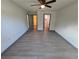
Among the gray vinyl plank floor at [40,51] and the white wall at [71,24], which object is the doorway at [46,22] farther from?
the gray vinyl plank floor at [40,51]

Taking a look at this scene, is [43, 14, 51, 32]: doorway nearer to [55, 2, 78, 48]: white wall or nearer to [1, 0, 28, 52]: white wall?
[55, 2, 78, 48]: white wall

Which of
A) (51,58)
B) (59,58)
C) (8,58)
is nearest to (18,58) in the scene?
(8,58)

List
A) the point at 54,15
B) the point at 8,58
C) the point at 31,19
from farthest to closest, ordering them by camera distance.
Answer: the point at 31,19, the point at 54,15, the point at 8,58

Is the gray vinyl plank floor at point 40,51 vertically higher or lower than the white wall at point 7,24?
lower

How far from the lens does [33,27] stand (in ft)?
51.4

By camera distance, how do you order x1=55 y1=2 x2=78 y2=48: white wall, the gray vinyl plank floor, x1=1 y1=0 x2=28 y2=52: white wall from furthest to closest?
x1=55 y1=2 x2=78 y2=48: white wall, x1=1 y1=0 x2=28 y2=52: white wall, the gray vinyl plank floor

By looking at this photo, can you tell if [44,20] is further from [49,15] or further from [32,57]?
[32,57]

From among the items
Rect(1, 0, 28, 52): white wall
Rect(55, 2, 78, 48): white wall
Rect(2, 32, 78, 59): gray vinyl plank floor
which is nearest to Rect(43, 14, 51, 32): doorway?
Rect(55, 2, 78, 48): white wall

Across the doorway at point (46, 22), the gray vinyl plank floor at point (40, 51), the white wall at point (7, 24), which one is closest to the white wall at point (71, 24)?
the gray vinyl plank floor at point (40, 51)

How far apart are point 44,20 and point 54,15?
4.06 feet

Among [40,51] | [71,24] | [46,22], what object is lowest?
[40,51]

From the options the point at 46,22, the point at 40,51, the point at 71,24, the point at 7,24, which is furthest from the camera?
the point at 46,22

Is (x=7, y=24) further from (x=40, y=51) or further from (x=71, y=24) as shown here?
(x=71, y=24)

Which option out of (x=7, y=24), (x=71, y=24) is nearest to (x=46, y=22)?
(x=71, y=24)
